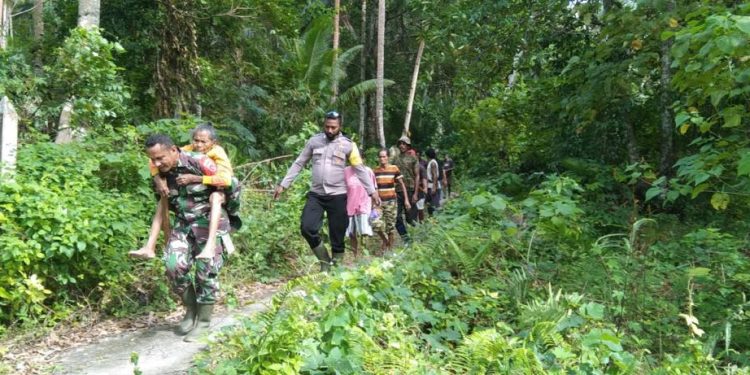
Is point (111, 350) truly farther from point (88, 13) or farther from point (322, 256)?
point (88, 13)

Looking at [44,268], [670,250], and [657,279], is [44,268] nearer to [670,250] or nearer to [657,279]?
[657,279]

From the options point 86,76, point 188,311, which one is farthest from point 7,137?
point 188,311

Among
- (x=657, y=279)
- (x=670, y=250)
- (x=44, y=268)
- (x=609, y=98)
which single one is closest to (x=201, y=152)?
(x=44, y=268)

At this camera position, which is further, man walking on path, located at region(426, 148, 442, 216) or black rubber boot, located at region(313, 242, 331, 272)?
man walking on path, located at region(426, 148, 442, 216)

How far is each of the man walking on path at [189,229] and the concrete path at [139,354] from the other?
0.52 ft

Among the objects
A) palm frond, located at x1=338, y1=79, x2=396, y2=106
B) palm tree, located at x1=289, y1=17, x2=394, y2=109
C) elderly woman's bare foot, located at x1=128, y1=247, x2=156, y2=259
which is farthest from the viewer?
palm frond, located at x1=338, y1=79, x2=396, y2=106

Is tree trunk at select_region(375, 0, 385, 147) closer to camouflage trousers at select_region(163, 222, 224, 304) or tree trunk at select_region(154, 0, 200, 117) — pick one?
tree trunk at select_region(154, 0, 200, 117)

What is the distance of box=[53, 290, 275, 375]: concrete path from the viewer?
157 inches

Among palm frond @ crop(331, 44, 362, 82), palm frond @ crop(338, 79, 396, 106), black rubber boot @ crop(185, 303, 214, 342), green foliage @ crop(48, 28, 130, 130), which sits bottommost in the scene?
black rubber boot @ crop(185, 303, 214, 342)

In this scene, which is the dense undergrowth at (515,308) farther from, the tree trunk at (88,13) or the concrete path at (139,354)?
the tree trunk at (88,13)

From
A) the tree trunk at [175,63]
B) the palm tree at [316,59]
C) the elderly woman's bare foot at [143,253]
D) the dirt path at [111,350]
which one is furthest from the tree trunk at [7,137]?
the palm tree at [316,59]

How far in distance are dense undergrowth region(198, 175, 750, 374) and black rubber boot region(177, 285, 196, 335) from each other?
797mm

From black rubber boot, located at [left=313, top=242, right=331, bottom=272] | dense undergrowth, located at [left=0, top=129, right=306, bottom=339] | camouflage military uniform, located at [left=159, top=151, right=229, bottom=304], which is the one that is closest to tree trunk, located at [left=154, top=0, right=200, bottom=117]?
dense undergrowth, located at [left=0, top=129, right=306, bottom=339]

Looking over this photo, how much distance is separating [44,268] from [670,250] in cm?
610
